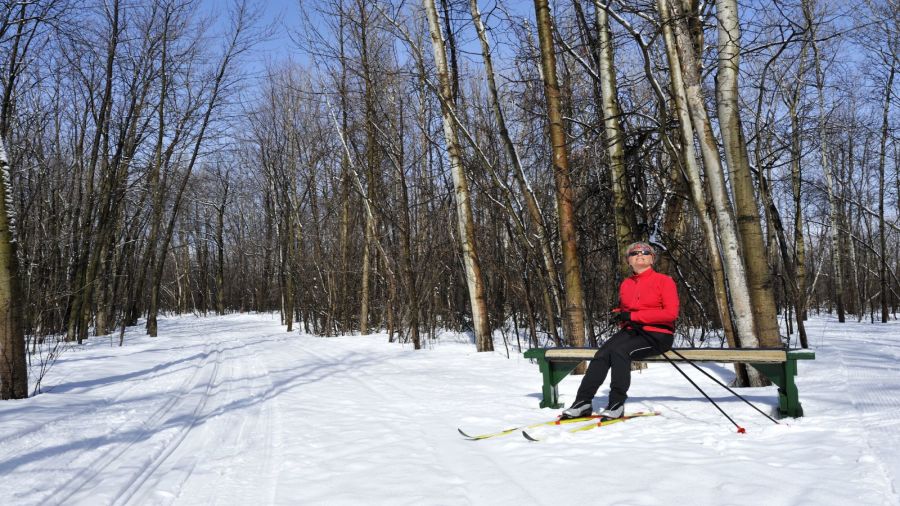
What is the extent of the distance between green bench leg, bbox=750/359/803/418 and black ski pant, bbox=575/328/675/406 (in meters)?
0.79

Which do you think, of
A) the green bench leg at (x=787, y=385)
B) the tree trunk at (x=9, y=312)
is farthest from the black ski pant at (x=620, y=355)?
the tree trunk at (x=9, y=312)

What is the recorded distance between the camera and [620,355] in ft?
16.4

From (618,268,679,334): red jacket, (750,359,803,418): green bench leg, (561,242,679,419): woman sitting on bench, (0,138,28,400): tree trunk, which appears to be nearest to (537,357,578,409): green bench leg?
(561,242,679,419): woman sitting on bench

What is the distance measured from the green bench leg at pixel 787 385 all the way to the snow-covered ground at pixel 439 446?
105 mm

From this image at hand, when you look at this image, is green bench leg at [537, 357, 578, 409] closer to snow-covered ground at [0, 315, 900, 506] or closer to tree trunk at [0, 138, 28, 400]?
snow-covered ground at [0, 315, 900, 506]

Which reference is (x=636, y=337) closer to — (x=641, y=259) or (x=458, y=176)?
(x=641, y=259)

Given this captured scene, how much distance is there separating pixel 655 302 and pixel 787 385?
46.4 inches

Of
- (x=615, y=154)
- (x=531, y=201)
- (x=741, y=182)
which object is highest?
(x=615, y=154)

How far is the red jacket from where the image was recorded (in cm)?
507

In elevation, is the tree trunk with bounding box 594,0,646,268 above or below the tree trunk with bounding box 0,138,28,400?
above

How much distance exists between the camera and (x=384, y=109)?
43.4 ft

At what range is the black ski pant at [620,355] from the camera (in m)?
4.95

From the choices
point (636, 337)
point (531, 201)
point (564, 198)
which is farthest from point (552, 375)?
point (531, 201)

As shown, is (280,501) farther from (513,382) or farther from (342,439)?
(513,382)
